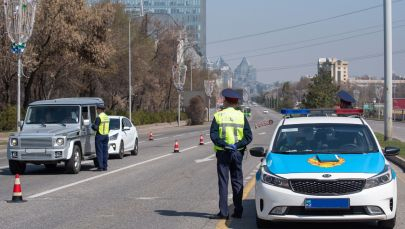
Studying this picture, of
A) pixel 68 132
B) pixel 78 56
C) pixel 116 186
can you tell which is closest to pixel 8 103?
pixel 78 56

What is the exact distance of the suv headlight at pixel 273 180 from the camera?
8984mm

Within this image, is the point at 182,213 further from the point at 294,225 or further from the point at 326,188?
the point at 326,188

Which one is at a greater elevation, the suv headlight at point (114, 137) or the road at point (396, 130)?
the suv headlight at point (114, 137)

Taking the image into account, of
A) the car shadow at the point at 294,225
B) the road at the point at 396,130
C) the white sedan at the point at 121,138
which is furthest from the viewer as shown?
the road at the point at 396,130

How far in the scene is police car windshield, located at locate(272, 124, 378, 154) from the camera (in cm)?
1020

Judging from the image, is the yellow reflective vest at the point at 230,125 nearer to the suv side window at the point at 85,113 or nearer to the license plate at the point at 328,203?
the license plate at the point at 328,203

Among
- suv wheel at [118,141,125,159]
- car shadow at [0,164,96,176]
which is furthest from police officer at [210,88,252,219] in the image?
suv wheel at [118,141,125,159]

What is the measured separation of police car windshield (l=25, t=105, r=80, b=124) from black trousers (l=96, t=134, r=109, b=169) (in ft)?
2.84

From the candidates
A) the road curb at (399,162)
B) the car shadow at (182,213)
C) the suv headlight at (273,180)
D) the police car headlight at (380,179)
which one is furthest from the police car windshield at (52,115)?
the police car headlight at (380,179)

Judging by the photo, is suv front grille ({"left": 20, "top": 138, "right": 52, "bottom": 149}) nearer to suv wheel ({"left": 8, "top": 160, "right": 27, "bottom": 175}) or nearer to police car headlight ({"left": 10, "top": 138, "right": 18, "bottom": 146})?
police car headlight ({"left": 10, "top": 138, "right": 18, "bottom": 146})

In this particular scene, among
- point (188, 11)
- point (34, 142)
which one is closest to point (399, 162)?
point (34, 142)

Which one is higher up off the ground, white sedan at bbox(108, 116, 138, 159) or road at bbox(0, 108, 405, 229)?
white sedan at bbox(108, 116, 138, 159)

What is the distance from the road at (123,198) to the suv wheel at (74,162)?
0.93 feet

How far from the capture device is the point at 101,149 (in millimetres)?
19203
